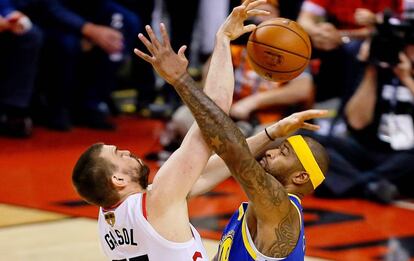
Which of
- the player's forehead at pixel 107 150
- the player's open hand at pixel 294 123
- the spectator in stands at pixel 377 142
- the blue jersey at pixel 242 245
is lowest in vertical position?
the spectator in stands at pixel 377 142

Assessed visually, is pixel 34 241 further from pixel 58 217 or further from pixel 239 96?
pixel 239 96

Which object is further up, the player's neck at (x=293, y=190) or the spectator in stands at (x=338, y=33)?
the player's neck at (x=293, y=190)

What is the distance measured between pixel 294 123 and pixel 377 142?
375cm

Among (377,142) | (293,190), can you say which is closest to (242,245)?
(293,190)

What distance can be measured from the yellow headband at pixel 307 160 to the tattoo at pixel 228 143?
1.22 feet

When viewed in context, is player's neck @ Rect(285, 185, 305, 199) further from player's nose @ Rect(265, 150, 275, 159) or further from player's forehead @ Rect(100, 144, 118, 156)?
player's forehead @ Rect(100, 144, 118, 156)

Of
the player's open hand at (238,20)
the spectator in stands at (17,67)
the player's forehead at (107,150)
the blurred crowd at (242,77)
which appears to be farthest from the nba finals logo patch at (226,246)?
the spectator in stands at (17,67)

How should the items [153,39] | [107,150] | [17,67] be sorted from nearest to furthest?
[153,39] < [107,150] < [17,67]

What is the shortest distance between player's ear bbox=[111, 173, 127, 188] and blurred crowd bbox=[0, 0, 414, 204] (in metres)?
3.39

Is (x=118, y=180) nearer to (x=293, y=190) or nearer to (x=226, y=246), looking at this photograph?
(x=226, y=246)

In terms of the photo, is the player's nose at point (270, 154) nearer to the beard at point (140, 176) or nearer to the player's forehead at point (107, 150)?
the beard at point (140, 176)

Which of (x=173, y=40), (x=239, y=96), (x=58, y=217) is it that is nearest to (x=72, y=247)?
(x=58, y=217)

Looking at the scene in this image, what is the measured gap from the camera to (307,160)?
4.26 m

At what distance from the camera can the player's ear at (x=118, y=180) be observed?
410 centimetres
